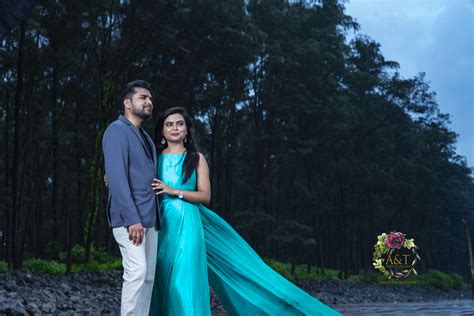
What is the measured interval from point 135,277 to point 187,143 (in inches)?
47.4

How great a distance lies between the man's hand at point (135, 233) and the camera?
3891 millimetres

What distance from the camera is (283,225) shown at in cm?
2917

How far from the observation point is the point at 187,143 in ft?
15.2

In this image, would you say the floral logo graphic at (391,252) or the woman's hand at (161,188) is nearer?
the woman's hand at (161,188)

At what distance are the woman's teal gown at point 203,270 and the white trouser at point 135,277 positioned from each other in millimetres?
320

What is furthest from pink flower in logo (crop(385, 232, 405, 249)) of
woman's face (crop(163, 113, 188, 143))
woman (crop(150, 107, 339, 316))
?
woman's face (crop(163, 113, 188, 143))

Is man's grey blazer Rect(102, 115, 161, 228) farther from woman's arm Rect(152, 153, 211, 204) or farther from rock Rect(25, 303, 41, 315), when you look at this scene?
rock Rect(25, 303, 41, 315)

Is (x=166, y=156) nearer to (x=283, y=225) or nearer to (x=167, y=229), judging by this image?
(x=167, y=229)

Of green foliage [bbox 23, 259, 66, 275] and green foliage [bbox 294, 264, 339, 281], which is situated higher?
green foliage [bbox 23, 259, 66, 275]

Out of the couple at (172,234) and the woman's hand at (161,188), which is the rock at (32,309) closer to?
the couple at (172,234)

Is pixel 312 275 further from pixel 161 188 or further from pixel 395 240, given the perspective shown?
pixel 161 188

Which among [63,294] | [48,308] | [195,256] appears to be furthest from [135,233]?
[63,294]

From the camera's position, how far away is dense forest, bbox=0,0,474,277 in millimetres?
20141

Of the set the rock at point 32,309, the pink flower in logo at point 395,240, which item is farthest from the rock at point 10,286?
the pink flower in logo at point 395,240
